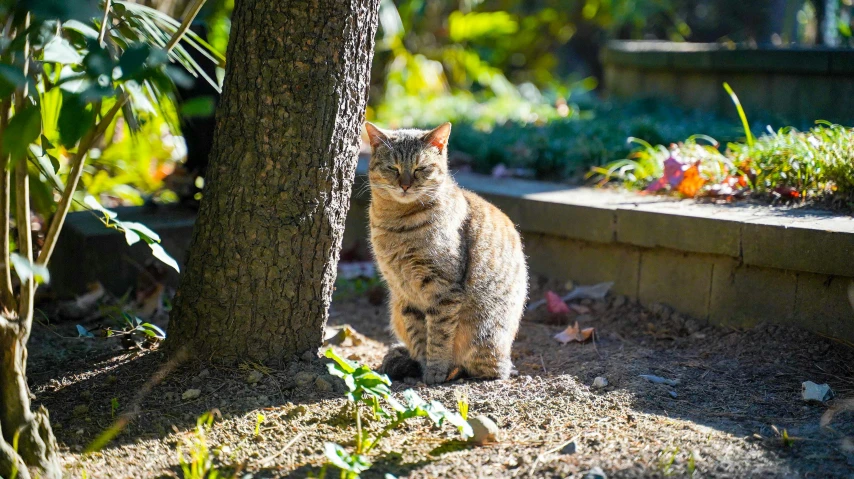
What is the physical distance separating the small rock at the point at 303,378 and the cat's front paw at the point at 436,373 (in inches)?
22.3

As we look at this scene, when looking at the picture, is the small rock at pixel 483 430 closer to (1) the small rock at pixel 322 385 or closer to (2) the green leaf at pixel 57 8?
(1) the small rock at pixel 322 385

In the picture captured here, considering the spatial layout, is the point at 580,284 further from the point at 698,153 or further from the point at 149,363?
the point at 149,363

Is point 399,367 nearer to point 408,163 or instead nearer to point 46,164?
point 408,163

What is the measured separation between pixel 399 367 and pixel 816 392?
5.36ft

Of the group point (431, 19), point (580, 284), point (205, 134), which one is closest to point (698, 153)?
point (580, 284)

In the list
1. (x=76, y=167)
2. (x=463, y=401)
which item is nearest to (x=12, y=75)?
(x=76, y=167)

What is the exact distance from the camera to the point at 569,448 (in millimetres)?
2367

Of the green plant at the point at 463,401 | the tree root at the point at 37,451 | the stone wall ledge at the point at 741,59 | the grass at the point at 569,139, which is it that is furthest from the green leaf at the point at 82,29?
the stone wall ledge at the point at 741,59

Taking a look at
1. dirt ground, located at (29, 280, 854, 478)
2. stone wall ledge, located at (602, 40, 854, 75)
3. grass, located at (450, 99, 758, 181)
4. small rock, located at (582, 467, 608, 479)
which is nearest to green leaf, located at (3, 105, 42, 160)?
dirt ground, located at (29, 280, 854, 478)

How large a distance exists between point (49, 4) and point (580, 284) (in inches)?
128

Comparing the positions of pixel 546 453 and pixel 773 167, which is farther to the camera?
pixel 773 167

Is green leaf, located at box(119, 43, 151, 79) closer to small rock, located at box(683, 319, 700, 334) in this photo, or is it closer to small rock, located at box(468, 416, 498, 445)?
small rock, located at box(468, 416, 498, 445)

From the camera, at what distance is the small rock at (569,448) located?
2.36m

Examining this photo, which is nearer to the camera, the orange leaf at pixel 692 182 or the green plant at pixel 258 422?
the green plant at pixel 258 422
